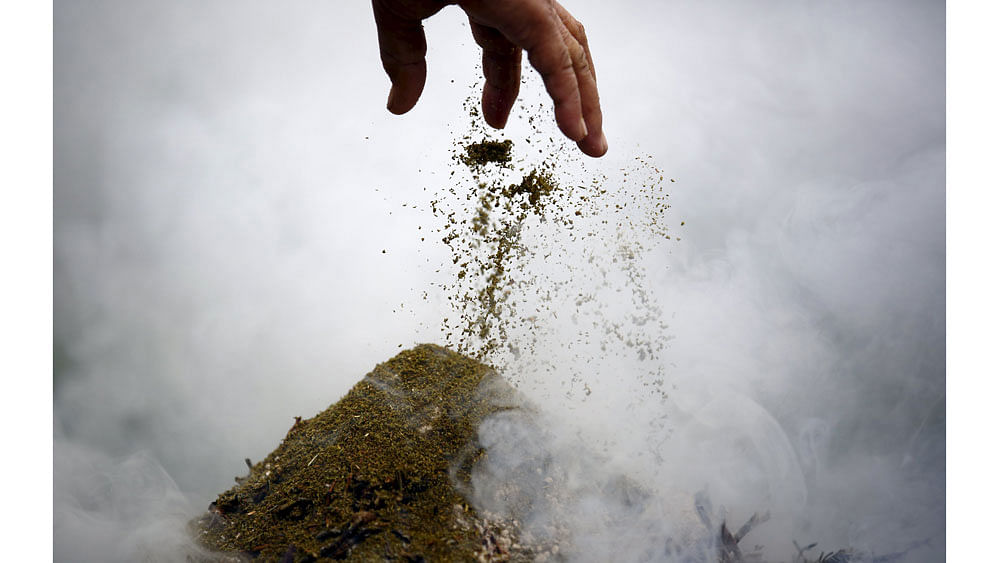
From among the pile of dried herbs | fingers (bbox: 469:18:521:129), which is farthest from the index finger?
the pile of dried herbs

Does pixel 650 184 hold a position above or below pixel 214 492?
above

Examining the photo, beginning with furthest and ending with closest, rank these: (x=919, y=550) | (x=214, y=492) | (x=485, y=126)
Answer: (x=214, y=492)
(x=485, y=126)
(x=919, y=550)

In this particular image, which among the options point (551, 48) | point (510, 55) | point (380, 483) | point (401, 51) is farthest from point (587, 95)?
point (380, 483)

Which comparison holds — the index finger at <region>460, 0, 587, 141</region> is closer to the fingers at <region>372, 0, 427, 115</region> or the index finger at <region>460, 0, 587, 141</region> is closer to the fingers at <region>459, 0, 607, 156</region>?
the fingers at <region>459, 0, 607, 156</region>

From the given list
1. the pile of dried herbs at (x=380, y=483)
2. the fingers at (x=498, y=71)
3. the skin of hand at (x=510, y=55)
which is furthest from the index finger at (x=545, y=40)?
the pile of dried herbs at (x=380, y=483)

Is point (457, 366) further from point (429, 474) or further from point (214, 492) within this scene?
point (214, 492)

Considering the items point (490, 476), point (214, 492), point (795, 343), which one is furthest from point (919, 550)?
point (214, 492)

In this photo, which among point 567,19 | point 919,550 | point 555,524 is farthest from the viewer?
point 919,550

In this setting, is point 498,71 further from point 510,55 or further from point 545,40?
point 545,40

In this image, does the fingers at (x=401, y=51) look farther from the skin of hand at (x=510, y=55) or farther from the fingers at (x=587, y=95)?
the fingers at (x=587, y=95)
